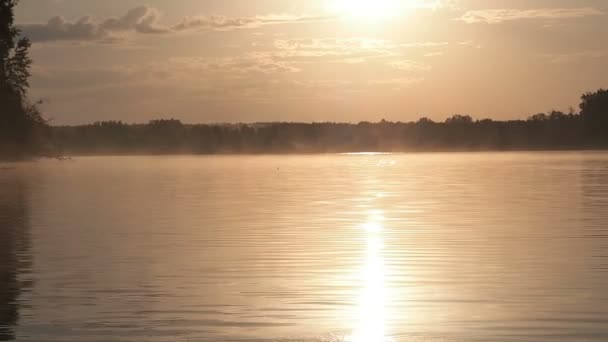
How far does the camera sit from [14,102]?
9156 cm

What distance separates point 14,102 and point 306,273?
72.2m

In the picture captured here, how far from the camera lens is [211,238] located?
32.0 metres

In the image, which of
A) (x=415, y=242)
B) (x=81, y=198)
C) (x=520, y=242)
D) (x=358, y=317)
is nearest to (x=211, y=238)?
(x=415, y=242)

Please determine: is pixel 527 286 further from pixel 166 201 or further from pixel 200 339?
pixel 166 201

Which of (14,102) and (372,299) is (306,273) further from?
(14,102)

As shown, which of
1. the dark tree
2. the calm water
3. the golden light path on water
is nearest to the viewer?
the golden light path on water

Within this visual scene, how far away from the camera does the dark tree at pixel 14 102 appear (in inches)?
3548

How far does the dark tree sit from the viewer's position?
90.1 meters

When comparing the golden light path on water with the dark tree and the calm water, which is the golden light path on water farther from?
the dark tree

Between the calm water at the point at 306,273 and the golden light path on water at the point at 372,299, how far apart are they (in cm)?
4

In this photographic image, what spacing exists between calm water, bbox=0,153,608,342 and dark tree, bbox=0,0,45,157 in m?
45.3

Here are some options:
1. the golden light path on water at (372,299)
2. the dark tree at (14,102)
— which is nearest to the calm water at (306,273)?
the golden light path on water at (372,299)

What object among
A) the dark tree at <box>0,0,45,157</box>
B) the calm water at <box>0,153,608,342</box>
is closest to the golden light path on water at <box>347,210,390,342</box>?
the calm water at <box>0,153,608,342</box>

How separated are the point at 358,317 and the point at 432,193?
132 feet
